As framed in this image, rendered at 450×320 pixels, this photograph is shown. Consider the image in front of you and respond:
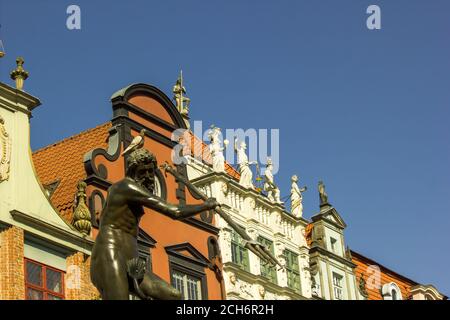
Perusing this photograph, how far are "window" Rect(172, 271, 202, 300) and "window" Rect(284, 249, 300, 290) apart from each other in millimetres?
5648

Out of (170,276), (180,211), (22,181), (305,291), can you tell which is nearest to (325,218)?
(305,291)

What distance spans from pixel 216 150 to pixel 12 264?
427 inches

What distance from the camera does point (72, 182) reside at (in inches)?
1078

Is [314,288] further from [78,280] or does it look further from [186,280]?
[78,280]

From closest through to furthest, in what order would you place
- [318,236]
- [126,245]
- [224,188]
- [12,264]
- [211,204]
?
1. [211,204]
2. [126,245]
3. [12,264]
4. [224,188]
5. [318,236]

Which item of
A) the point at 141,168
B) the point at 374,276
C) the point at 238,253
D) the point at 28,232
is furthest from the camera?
the point at 374,276

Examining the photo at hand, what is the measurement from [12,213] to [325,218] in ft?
57.0

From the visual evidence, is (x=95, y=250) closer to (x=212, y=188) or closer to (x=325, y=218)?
(x=212, y=188)

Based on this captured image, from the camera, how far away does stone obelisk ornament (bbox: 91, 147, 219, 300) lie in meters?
12.3

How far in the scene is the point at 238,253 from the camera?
102 feet

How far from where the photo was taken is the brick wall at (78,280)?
23.9 metres

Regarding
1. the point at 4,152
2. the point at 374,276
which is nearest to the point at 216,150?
the point at 4,152

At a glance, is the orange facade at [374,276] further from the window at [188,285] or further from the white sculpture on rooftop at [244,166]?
the window at [188,285]

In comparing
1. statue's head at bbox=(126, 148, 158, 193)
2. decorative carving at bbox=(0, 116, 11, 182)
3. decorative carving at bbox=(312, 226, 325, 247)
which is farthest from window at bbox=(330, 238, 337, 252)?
statue's head at bbox=(126, 148, 158, 193)
